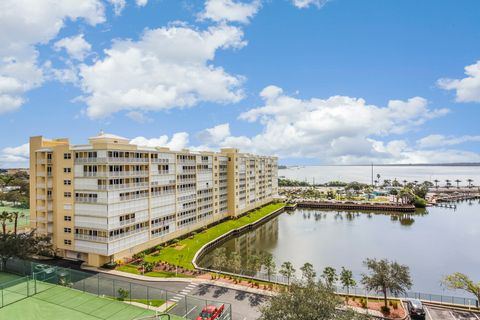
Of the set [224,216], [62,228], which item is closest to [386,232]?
[224,216]

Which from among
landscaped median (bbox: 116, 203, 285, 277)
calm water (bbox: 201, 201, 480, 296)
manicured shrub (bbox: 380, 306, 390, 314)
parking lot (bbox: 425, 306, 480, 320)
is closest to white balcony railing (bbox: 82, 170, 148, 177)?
landscaped median (bbox: 116, 203, 285, 277)

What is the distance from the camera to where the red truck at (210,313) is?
1161 inches

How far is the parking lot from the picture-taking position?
31828 millimetres

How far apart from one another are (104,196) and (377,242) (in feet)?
197

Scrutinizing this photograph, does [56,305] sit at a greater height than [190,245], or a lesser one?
greater

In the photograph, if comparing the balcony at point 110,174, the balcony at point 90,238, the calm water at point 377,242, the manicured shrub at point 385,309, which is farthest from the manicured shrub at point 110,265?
the manicured shrub at point 385,309

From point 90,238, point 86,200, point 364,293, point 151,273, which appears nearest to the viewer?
point 364,293

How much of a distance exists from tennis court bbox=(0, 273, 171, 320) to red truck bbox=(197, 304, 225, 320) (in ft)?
16.7

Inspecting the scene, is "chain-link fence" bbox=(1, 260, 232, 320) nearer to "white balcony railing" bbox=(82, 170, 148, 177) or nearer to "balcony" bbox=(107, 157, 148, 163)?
"white balcony railing" bbox=(82, 170, 148, 177)

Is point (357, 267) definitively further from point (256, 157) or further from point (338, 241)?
point (256, 157)

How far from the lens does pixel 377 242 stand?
7094cm

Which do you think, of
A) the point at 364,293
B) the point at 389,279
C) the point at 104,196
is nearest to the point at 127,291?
the point at 104,196

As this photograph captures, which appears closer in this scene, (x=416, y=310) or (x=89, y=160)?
(x=416, y=310)

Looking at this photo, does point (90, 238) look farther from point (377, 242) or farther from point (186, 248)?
point (377, 242)
